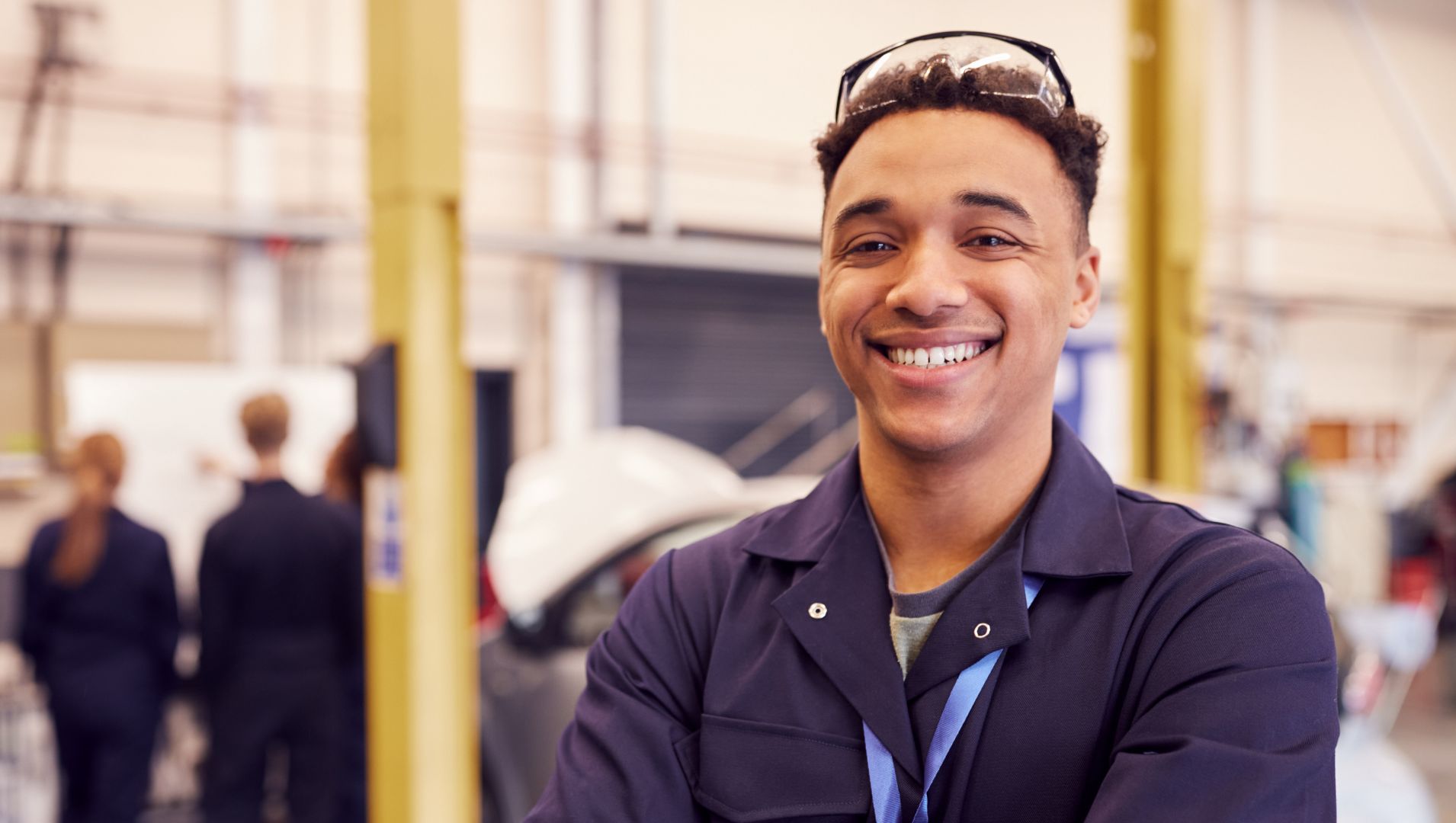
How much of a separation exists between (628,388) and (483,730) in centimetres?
599

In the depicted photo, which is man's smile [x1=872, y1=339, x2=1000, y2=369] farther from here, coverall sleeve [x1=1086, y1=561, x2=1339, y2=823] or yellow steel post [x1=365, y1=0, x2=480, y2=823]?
yellow steel post [x1=365, y1=0, x2=480, y2=823]

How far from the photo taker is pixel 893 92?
123 cm

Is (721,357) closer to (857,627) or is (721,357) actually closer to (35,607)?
(35,607)

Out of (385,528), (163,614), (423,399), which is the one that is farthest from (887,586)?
(163,614)

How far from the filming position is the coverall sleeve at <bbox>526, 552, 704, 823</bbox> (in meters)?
A: 1.23

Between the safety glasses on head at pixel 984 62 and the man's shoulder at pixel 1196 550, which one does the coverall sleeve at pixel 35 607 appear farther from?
the man's shoulder at pixel 1196 550

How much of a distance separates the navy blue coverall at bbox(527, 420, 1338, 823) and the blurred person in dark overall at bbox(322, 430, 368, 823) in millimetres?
3258

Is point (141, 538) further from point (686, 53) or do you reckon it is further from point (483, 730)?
point (686, 53)

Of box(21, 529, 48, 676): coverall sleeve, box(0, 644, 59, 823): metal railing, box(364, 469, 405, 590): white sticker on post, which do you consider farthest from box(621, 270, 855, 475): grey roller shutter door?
box(364, 469, 405, 590): white sticker on post

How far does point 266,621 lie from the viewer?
4250 millimetres

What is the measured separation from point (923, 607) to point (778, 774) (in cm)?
22

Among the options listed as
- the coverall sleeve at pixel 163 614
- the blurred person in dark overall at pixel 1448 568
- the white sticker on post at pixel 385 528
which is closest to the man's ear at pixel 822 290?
the white sticker on post at pixel 385 528

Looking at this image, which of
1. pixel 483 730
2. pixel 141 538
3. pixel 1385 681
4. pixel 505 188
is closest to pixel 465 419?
pixel 483 730

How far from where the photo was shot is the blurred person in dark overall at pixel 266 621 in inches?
167
